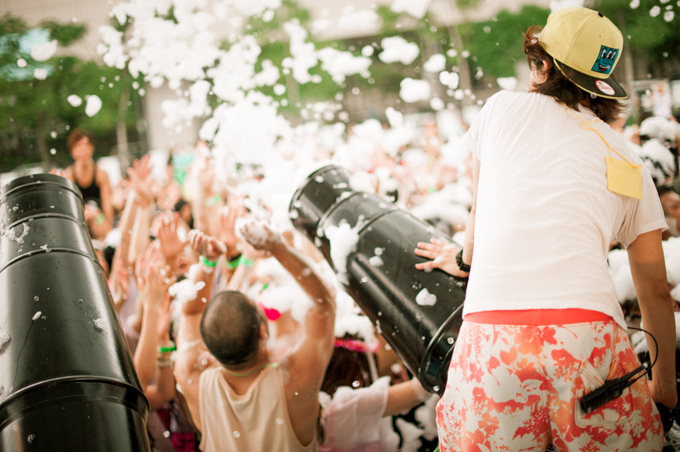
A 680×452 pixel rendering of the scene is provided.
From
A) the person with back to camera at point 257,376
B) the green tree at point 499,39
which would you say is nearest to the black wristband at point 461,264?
the person with back to camera at point 257,376

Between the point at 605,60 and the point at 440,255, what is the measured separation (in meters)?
0.75

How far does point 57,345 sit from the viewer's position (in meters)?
1.11

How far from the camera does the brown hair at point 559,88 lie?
126 centimetres

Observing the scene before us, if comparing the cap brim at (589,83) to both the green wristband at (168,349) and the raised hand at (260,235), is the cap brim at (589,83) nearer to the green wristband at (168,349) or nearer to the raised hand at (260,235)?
the raised hand at (260,235)

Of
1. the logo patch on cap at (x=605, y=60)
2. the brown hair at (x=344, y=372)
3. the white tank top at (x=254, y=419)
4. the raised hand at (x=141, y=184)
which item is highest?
the logo patch on cap at (x=605, y=60)

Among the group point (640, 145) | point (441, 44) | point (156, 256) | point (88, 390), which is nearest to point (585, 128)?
point (88, 390)

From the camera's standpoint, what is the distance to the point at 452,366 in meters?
1.25

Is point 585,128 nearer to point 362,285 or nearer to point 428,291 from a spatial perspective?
point 428,291

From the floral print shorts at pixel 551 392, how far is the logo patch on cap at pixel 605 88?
58 centimetres

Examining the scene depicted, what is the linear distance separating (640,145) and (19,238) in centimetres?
384

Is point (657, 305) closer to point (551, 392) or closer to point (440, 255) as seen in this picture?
point (551, 392)

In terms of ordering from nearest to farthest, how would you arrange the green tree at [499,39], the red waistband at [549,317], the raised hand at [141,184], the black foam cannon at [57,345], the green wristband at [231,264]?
the black foam cannon at [57,345], the red waistband at [549,317], the green wristband at [231,264], the raised hand at [141,184], the green tree at [499,39]

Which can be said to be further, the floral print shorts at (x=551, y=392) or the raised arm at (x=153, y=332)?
the raised arm at (x=153, y=332)

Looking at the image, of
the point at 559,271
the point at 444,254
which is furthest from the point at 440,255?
the point at 559,271
